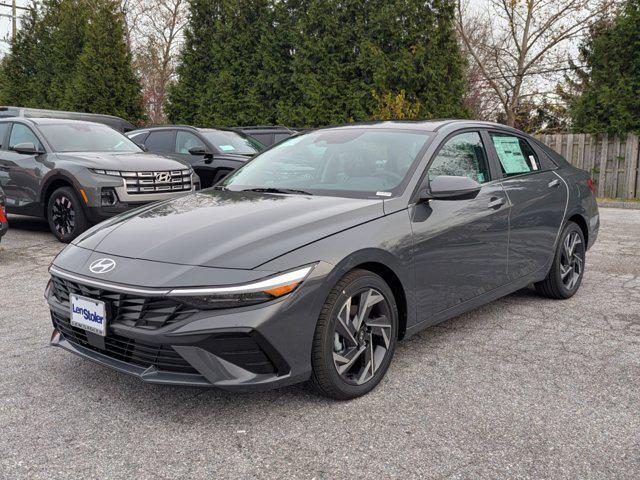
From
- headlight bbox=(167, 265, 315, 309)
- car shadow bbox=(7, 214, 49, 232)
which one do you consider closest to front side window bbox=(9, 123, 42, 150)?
car shadow bbox=(7, 214, 49, 232)

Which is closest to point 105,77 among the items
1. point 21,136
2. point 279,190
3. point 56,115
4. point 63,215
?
point 56,115

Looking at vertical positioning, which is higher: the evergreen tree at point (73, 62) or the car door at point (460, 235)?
the evergreen tree at point (73, 62)

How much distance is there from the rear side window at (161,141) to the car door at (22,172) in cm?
300

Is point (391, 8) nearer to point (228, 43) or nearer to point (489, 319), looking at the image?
point (228, 43)

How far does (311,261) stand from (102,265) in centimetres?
106

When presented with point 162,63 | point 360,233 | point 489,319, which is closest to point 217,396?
point 360,233

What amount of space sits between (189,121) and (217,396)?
18.8 metres

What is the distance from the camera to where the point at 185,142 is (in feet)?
36.6

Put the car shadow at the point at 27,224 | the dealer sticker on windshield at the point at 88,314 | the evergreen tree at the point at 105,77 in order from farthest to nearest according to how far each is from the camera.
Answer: the evergreen tree at the point at 105,77
the car shadow at the point at 27,224
the dealer sticker on windshield at the point at 88,314

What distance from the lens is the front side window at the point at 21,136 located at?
8469 millimetres

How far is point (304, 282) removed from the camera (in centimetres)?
286

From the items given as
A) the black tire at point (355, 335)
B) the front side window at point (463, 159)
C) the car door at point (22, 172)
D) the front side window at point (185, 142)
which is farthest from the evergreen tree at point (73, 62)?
the black tire at point (355, 335)

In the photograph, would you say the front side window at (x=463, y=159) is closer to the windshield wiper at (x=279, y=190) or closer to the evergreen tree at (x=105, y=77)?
the windshield wiper at (x=279, y=190)

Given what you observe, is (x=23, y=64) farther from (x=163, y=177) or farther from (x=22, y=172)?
(x=163, y=177)
